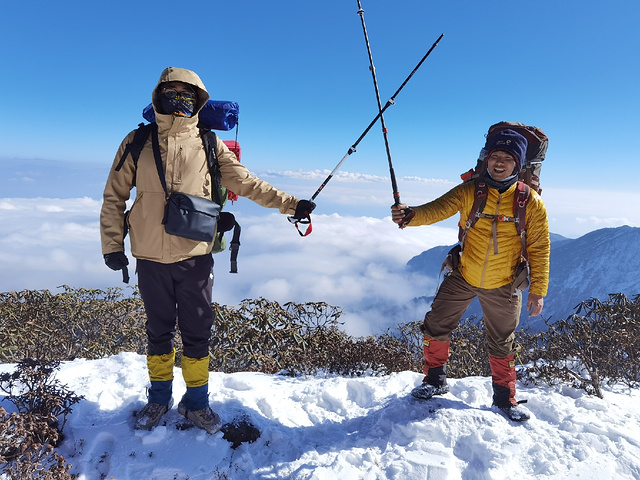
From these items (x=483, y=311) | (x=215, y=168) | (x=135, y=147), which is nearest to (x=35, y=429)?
(x=135, y=147)

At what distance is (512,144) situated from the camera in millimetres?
3414

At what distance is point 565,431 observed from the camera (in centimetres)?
358

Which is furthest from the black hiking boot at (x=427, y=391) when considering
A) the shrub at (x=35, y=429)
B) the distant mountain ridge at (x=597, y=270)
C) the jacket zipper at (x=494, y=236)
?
the distant mountain ridge at (x=597, y=270)

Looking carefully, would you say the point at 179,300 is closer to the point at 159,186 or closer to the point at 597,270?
the point at 159,186

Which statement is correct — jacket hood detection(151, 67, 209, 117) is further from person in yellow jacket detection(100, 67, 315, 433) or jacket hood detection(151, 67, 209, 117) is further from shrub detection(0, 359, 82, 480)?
shrub detection(0, 359, 82, 480)

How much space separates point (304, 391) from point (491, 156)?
11.1 feet

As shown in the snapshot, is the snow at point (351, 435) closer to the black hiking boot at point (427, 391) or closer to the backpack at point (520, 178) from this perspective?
the black hiking boot at point (427, 391)

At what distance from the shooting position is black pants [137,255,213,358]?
3227 mm

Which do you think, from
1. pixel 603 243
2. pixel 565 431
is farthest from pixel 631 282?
pixel 565 431

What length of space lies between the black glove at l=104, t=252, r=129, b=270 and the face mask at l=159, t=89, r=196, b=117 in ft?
4.36

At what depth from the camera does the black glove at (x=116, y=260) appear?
3.21 meters

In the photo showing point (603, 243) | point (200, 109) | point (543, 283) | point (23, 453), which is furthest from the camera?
point (603, 243)

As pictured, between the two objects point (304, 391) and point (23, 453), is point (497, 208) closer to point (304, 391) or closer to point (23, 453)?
point (304, 391)

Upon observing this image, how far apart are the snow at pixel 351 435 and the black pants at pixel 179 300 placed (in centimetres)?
78
